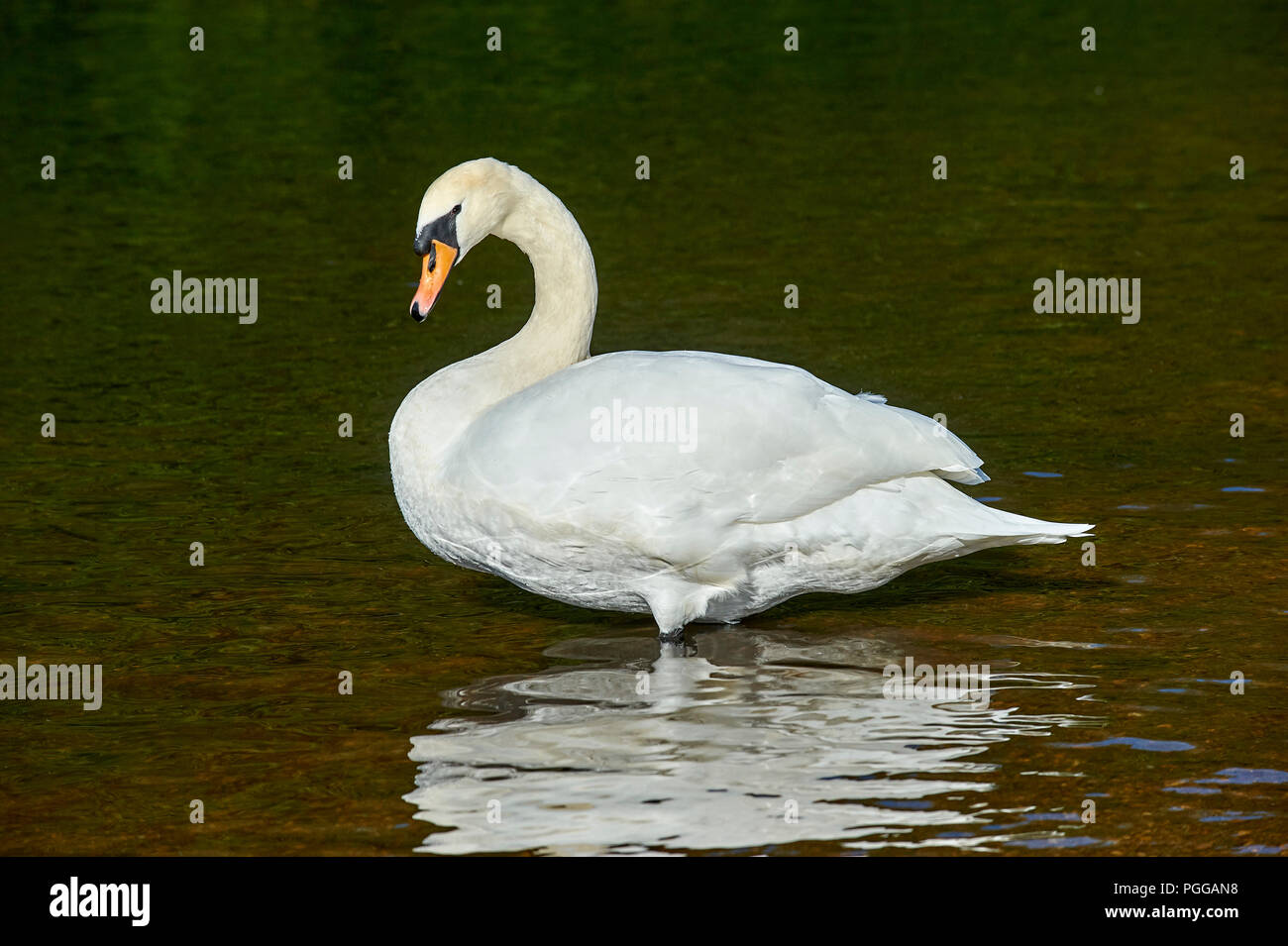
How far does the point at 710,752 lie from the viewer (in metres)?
6.32

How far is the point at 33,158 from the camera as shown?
1892 centimetres

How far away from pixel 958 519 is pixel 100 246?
10.0m

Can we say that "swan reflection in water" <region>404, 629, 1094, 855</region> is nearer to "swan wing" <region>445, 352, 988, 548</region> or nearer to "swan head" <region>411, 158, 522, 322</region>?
"swan wing" <region>445, 352, 988, 548</region>

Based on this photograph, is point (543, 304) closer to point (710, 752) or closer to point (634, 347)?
point (710, 752)

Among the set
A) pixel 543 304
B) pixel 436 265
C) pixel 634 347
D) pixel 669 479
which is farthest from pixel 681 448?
pixel 634 347

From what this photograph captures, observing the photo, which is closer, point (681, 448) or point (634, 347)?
point (681, 448)

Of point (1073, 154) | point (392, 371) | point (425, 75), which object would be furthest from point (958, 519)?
point (425, 75)

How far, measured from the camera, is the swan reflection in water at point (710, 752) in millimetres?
5746

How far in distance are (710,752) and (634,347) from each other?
569 cm

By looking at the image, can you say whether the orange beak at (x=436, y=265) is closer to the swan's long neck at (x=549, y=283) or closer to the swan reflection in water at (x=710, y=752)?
the swan's long neck at (x=549, y=283)

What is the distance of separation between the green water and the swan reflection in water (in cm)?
4
